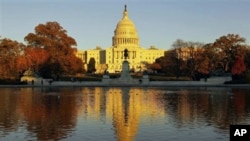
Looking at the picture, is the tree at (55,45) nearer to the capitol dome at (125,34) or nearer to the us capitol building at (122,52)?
the us capitol building at (122,52)

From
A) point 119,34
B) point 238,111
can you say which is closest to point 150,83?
point 238,111

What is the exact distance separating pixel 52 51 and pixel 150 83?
1598 cm

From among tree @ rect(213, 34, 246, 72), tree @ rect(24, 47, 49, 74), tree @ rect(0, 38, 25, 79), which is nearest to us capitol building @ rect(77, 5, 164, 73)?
tree @ rect(213, 34, 246, 72)

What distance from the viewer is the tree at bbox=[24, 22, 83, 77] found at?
222 feet

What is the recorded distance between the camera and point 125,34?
151m

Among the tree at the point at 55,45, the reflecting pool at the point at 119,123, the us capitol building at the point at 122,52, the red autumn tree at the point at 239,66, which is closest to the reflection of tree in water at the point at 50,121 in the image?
the reflecting pool at the point at 119,123

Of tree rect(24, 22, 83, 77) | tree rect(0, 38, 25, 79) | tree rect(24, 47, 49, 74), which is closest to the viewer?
tree rect(0, 38, 25, 79)

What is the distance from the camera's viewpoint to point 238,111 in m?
21.8

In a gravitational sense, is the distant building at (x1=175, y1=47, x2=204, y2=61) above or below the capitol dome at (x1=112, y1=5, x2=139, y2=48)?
below

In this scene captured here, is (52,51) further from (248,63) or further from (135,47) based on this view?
(135,47)

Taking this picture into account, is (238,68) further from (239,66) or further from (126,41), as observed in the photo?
(126,41)

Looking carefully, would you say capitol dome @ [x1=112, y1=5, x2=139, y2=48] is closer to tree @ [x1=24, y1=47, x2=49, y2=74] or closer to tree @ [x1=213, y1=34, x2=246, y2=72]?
tree @ [x1=213, y1=34, x2=246, y2=72]

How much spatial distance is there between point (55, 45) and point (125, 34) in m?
82.6

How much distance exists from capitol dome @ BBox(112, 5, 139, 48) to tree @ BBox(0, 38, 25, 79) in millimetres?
85366
